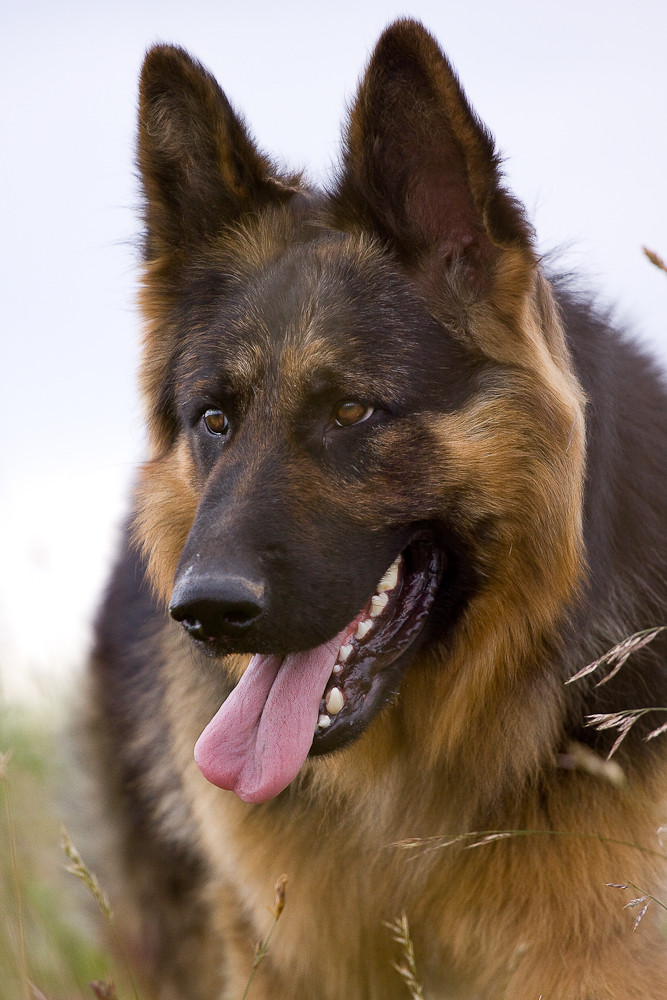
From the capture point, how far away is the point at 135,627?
175 inches

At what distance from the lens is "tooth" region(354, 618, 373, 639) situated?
295cm

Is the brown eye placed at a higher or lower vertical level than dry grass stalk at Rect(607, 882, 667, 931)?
higher

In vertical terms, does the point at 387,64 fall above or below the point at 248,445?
above

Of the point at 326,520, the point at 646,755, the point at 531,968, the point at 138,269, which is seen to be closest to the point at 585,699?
the point at 646,755

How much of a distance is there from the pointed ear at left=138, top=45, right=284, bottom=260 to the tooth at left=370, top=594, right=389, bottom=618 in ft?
4.67

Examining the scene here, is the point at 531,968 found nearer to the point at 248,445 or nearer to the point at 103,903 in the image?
the point at 103,903

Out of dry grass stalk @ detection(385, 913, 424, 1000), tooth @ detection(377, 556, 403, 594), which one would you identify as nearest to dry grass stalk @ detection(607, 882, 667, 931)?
dry grass stalk @ detection(385, 913, 424, 1000)

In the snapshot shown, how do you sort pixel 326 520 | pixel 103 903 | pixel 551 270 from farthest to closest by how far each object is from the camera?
pixel 551 270
pixel 326 520
pixel 103 903

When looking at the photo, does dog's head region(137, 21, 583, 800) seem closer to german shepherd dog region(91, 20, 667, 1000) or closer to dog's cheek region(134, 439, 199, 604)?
german shepherd dog region(91, 20, 667, 1000)

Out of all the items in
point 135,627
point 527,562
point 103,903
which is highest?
point 527,562

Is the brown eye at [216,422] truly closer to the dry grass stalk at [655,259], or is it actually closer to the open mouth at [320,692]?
the open mouth at [320,692]

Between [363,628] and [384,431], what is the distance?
0.57m

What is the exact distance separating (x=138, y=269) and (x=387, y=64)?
1.20m

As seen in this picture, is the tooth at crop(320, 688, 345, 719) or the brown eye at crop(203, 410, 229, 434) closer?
the tooth at crop(320, 688, 345, 719)
